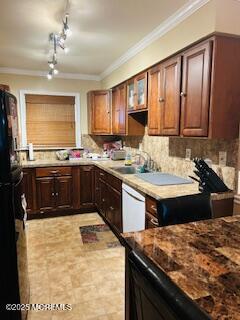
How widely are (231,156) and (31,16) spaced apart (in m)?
2.21

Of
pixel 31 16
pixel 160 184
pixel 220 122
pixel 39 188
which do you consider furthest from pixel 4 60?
pixel 220 122

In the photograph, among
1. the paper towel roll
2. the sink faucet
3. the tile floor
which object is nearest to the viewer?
the tile floor

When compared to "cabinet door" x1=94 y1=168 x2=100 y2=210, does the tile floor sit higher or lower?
lower

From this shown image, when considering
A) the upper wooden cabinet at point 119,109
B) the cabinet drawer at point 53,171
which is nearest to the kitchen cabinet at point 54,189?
the cabinet drawer at point 53,171

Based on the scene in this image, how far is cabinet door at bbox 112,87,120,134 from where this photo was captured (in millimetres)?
Result: 3768

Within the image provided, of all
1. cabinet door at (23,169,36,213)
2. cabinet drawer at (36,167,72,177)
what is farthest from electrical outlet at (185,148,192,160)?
cabinet door at (23,169,36,213)

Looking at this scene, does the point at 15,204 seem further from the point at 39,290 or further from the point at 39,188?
the point at 39,188

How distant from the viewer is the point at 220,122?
1.87 m

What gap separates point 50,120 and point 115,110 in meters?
1.32

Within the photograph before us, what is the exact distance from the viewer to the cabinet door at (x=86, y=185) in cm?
399

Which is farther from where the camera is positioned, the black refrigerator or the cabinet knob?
the cabinet knob

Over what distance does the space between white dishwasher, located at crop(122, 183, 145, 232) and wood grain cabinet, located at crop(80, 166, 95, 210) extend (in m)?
1.38

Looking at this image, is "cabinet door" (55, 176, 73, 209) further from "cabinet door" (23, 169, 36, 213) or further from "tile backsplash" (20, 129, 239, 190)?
"tile backsplash" (20, 129, 239, 190)

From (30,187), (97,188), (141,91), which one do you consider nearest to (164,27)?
(141,91)
